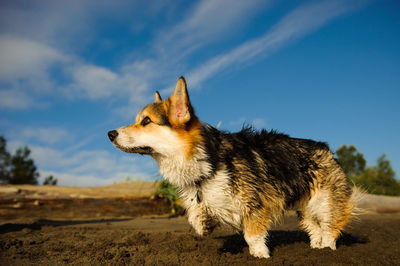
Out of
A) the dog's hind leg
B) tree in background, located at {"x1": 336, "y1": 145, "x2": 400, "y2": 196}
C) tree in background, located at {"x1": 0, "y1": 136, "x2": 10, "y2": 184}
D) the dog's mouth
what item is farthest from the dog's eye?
tree in background, located at {"x1": 0, "y1": 136, "x2": 10, "y2": 184}

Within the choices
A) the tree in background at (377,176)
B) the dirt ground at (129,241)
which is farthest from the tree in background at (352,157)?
the dirt ground at (129,241)

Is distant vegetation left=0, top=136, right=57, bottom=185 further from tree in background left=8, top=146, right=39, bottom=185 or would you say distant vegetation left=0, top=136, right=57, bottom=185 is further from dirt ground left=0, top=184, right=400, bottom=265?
dirt ground left=0, top=184, right=400, bottom=265

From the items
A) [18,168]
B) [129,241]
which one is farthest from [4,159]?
[129,241]

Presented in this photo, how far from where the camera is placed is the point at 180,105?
4297mm

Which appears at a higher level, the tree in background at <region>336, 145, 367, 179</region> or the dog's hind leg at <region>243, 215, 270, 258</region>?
the tree in background at <region>336, 145, 367, 179</region>

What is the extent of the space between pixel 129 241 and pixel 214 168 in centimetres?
255

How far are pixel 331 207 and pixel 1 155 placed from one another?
89.4ft

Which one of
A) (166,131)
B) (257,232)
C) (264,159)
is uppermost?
(166,131)

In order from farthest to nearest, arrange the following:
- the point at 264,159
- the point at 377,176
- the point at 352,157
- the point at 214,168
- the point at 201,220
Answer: the point at 352,157 < the point at 377,176 < the point at 264,159 < the point at 201,220 < the point at 214,168

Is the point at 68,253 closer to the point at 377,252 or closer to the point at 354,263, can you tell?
the point at 354,263

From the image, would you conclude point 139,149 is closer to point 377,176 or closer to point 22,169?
point 377,176

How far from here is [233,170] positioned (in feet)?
14.2

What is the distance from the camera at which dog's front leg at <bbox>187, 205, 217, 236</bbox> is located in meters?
4.38

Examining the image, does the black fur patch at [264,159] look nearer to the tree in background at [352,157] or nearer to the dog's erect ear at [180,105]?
the dog's erect ear at [180,105]
